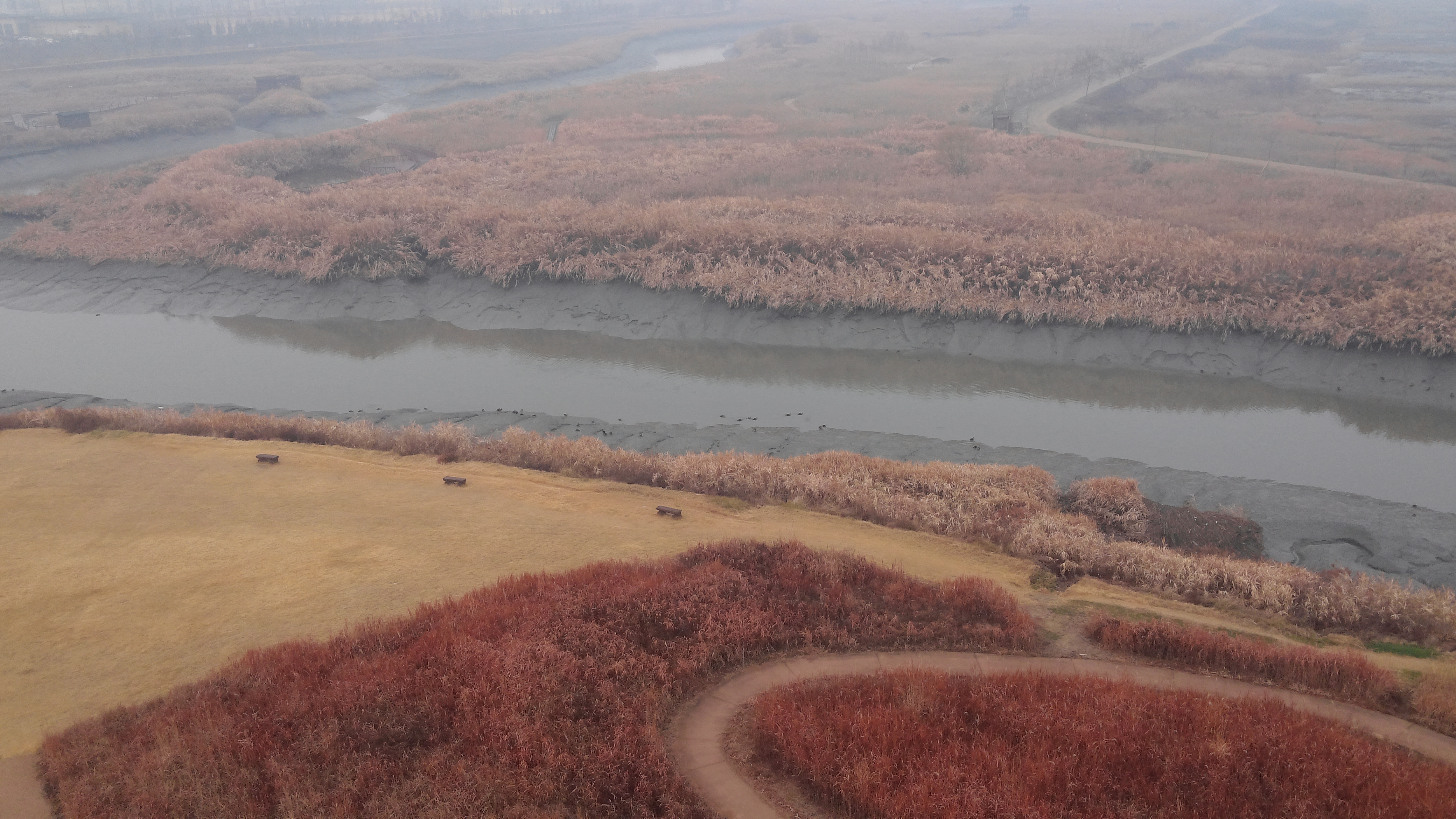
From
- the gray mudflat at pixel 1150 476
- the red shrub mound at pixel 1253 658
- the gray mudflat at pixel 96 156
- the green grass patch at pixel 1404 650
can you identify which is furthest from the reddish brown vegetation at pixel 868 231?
the red shrub mound at pixel 1253 658

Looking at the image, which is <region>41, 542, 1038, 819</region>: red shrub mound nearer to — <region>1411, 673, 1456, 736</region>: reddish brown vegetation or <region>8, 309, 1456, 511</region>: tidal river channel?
<region>1411, 673, 1456, 736</region>: reddish brown vegetation

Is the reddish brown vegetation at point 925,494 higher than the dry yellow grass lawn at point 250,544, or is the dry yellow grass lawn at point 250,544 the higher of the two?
the dry yellow grass lawn at point 250,544

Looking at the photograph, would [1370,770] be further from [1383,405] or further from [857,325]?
[857,325]

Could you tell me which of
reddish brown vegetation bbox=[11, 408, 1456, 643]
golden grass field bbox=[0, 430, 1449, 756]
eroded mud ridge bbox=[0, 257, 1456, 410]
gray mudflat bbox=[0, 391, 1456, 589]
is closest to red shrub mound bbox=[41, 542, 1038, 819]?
golden grass field bbox=[0, 430, 1449, 756]

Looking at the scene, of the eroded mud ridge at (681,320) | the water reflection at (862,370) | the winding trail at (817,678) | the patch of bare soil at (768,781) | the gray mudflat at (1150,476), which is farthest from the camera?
the eroded mud ridge at (681,320)

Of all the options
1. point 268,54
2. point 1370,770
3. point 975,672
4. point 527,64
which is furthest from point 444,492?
point 268,54

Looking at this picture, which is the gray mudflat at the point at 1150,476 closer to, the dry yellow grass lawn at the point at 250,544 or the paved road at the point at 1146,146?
the dry yellow grass lawn at the point at 250,544

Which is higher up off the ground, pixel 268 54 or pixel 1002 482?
pixel 268 54
